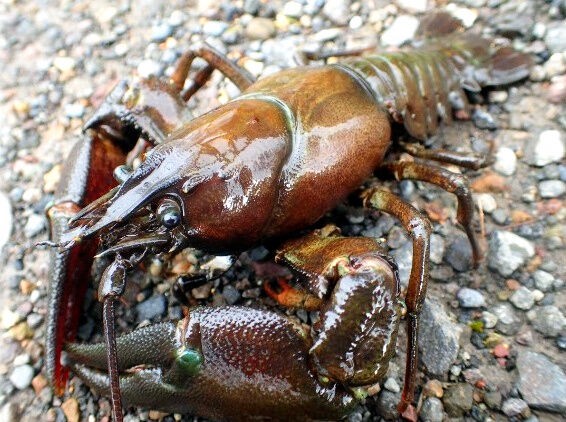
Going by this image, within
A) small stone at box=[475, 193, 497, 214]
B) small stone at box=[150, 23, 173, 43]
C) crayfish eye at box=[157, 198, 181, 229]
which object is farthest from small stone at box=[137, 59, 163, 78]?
small stone at box=[475, 193, 497, 214]

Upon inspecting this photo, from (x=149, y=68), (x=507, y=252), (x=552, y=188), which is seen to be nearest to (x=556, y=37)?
(x=552, y=188)

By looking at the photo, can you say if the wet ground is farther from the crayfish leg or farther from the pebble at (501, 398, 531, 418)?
the crayfish leg

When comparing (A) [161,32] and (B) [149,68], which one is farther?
(A) [161,32]

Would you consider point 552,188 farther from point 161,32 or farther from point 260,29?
point 161,32

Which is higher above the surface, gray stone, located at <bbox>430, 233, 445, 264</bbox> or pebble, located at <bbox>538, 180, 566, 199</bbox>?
pebble, located at <bbox>538, 180, 566, 199</bbox>

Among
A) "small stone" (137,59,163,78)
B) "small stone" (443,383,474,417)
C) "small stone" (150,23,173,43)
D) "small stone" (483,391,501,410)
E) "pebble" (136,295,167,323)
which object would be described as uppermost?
"small stone" (150,23,173,43)
